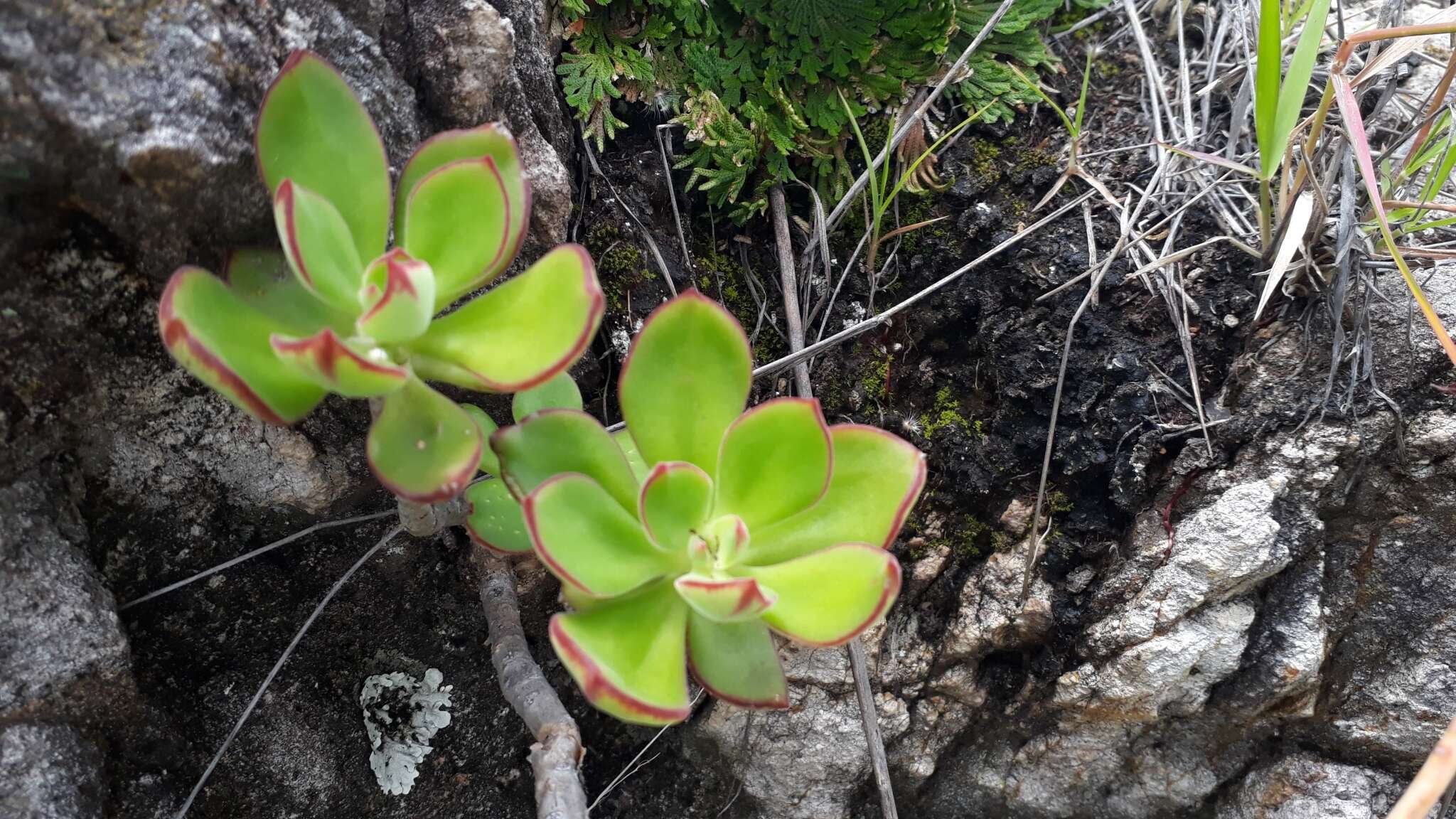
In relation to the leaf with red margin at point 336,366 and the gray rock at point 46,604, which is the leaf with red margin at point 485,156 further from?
the gray rock at point 46,604

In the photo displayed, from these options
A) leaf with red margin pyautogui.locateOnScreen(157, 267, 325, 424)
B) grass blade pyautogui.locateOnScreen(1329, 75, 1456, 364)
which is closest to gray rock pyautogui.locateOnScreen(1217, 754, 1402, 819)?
grass blade pyautogui.locateOnScreen(1329, 75, 1456, 364)

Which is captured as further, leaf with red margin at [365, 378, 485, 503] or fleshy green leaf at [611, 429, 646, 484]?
fleshy green leaf at [611, 429, 646, 484]

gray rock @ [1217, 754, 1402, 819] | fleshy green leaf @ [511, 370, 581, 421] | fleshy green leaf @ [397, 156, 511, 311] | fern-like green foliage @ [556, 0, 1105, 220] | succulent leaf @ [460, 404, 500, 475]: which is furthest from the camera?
fern-like green foliage @ [556, 0, 1105, 220]

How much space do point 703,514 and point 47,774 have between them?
0.90 m

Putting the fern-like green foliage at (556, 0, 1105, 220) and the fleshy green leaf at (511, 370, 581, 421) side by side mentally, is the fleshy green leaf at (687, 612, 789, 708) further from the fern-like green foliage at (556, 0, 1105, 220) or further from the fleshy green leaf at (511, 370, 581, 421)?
the fern-like green foliage at (556, 0, 1105, 220)

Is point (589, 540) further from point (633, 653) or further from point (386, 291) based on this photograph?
point (386, 291)

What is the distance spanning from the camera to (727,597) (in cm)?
96

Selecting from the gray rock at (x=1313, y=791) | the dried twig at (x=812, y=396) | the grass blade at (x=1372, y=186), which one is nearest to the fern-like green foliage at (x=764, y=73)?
the dried twig at (x=812, y=396)

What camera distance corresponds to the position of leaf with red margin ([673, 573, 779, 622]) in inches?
37.1

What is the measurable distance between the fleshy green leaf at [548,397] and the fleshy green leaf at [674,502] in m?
0.22

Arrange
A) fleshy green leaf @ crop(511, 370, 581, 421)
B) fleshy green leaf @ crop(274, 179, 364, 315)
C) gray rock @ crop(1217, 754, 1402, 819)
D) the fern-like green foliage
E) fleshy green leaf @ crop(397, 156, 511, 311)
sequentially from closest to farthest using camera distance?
fleshy green leaf @ crop(274, 179, 364, 315)
fleshy green leaf @ crop(397, 156, 511, 311)
fleshy green leaf @ crop(511, 370, 581, 421)
gray rock @ crop(1217, 754, 1402, 819)
the fern-like green foliage

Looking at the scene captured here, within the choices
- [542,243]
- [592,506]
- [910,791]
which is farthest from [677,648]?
[910,791]

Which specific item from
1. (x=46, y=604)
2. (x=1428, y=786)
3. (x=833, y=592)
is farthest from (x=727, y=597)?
(x=46, y=604)

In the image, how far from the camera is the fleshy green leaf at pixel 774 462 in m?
1.06
